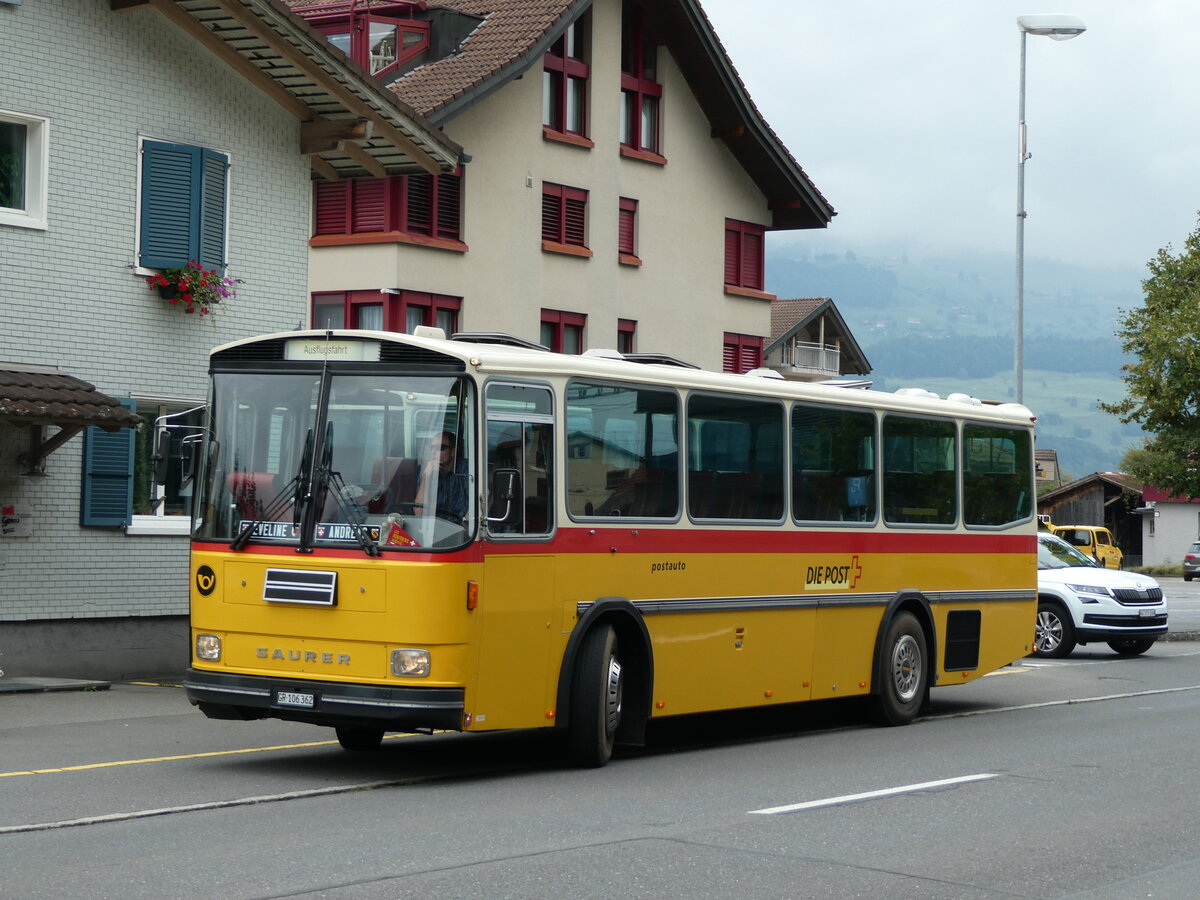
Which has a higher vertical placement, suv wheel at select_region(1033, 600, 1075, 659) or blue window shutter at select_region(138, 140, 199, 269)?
blue window shutter at select_region(138, 140, 199, 269)

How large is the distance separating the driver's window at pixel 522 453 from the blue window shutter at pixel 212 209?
9.15 meters

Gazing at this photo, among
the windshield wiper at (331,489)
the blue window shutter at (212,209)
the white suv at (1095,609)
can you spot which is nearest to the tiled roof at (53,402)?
the blue window shutter at (212,209)

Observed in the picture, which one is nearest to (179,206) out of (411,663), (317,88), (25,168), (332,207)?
(25,168)

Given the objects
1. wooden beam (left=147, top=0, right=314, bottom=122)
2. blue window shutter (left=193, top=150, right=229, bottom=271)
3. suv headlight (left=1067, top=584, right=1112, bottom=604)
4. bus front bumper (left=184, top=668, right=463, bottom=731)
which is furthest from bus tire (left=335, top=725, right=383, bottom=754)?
suv headlight (left=1067, top=584, right=1112, bottom=604)

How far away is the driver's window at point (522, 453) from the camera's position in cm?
1127

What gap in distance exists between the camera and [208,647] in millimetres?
11484

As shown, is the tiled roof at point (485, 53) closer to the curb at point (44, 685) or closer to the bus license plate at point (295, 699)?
the curb at point (44, 685)

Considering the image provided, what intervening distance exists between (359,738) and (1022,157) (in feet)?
67.6

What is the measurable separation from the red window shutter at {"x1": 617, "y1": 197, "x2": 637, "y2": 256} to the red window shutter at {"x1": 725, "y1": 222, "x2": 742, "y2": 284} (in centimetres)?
313

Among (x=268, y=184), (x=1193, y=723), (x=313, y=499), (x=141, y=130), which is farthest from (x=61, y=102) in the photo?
(x=1193, y=723)

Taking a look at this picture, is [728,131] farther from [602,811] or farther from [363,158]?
[602,811]

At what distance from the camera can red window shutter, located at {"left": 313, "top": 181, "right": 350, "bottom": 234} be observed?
1235 inches

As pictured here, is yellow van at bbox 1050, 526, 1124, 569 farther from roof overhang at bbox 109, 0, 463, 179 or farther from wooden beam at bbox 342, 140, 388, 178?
roof overhang at bbox 109, 0, 463, 179

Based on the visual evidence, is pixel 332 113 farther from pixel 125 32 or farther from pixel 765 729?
pixel 765 729
